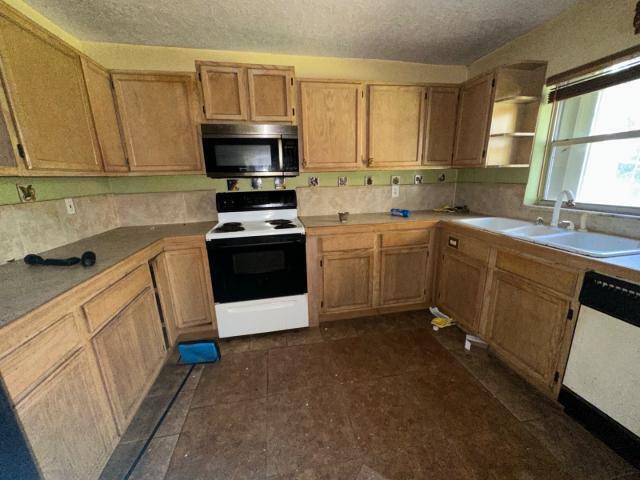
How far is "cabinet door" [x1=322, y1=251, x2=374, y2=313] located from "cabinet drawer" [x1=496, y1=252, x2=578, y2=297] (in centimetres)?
100

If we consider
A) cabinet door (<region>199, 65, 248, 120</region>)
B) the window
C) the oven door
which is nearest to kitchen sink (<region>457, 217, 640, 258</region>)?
the window

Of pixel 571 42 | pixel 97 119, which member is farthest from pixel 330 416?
pixel 571 42

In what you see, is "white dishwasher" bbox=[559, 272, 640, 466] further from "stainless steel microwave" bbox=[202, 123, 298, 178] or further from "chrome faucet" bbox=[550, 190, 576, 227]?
"stainless steel microwave" bbox=[202, 123, 298, 178]

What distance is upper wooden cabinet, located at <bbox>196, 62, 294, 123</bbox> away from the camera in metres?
2.01

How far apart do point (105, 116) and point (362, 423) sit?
2737mm

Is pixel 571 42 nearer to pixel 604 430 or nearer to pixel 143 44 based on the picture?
pixel 604 430

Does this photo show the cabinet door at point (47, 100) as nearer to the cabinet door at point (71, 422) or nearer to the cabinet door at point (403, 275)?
the cabinet door at point (71, 422)

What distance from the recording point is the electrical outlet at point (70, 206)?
1.82 m

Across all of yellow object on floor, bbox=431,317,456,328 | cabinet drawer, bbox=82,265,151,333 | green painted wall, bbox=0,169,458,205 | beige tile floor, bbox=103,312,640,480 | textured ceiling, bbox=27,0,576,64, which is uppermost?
textured ceiling, bbox=27,0,576,64

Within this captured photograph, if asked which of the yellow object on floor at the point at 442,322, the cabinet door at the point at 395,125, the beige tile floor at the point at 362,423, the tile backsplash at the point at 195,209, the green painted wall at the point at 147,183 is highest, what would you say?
the cabinet door at the point at 395,125

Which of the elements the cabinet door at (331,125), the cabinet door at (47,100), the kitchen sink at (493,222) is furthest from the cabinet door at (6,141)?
the kitchen sink at (493,222)

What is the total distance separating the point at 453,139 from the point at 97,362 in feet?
10.4

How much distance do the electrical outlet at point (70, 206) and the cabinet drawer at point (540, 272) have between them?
3093 mm

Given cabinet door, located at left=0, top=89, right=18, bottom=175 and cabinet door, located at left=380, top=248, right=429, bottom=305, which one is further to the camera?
cabinet door, located at left=380, top=248, right=429, bottom=305
